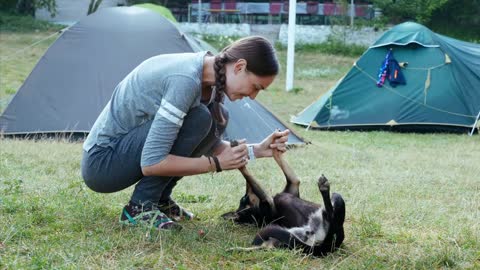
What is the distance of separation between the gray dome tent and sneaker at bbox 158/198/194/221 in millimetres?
3316

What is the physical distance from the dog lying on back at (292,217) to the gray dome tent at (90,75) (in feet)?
10.5

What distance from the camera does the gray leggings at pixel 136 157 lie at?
2930 mm

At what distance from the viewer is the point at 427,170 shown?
5797 mm

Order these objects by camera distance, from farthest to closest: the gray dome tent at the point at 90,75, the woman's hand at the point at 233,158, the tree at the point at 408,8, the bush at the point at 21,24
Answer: the tree at the point at 408,8 → the bush at the point at 21,24 → the gray dome tent at the point at 90,75 → the woman's hand at the point at 233,158

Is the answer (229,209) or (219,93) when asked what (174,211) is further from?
(219,93)

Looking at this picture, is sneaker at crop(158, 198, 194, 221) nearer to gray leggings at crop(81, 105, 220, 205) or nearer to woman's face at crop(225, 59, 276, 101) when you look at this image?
gray leggings at crop(81, 105, 220, 205)

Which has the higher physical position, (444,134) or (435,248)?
(435,248)

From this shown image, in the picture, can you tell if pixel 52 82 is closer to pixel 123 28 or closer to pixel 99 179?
pixel 123 28

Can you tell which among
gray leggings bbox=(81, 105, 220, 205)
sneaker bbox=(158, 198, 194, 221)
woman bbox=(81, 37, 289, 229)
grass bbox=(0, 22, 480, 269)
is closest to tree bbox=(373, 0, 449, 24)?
grass bbox=(0, 22, 480, 269)

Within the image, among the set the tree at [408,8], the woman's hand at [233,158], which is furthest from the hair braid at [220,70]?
the tree at [408,8]

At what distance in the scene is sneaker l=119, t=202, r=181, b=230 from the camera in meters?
3.01

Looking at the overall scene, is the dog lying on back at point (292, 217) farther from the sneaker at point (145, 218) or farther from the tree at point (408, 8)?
the tree at point (408, 8)

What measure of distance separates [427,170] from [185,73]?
3640 mm

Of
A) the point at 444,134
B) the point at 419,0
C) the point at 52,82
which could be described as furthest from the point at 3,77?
the point at 419,0
